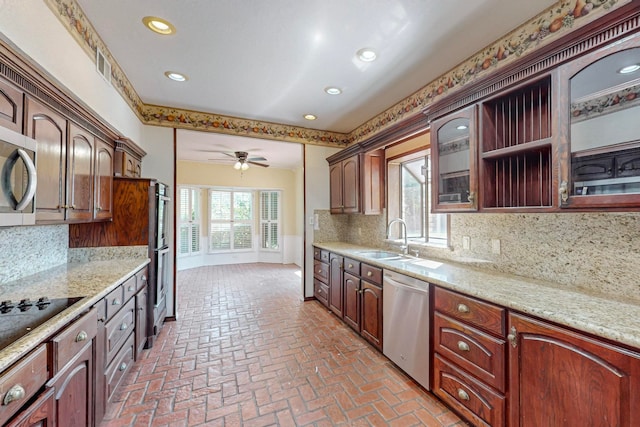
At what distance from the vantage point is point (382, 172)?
3527 mm

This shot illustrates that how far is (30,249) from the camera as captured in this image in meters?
1.95

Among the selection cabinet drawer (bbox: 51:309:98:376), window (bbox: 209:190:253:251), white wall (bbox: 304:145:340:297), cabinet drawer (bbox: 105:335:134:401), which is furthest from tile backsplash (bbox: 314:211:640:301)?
window (bbox: 209:190:253:251)

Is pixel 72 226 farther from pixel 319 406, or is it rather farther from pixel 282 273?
pixel 282 273

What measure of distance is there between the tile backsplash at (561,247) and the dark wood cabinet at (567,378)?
2.09ft

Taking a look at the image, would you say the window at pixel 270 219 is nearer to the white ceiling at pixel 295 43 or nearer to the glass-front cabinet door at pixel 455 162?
the white ceiling at pixel 295 43

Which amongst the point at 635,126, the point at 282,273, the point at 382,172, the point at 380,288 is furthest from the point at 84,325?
the point at 282,273

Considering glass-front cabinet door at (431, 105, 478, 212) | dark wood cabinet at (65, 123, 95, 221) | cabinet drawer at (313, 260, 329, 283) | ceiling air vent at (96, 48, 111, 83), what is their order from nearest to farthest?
dark wood cabinet at (65, 123, 95, 221) → glass-front cabinet door at (431, 105, 478, 212) → ceiling air vent at (96, 48, 111, 83) → cabinet drawer at (313, 260, 329, 283)

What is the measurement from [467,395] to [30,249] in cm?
326

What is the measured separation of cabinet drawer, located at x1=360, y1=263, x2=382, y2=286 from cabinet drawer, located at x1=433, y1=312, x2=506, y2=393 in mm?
696

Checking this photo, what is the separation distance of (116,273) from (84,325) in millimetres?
725

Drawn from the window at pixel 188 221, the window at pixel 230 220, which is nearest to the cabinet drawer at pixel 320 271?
the window at pixel 230 220

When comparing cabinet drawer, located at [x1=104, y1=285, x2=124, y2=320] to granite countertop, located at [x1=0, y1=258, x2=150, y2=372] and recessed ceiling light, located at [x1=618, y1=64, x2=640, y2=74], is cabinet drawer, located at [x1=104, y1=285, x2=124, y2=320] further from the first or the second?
recessed ceiling light, located at [x1=618, y1=64, x2=640, y2=74]

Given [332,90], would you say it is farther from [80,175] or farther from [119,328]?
[119,328]

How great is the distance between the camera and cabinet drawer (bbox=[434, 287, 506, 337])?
1.48 meters
